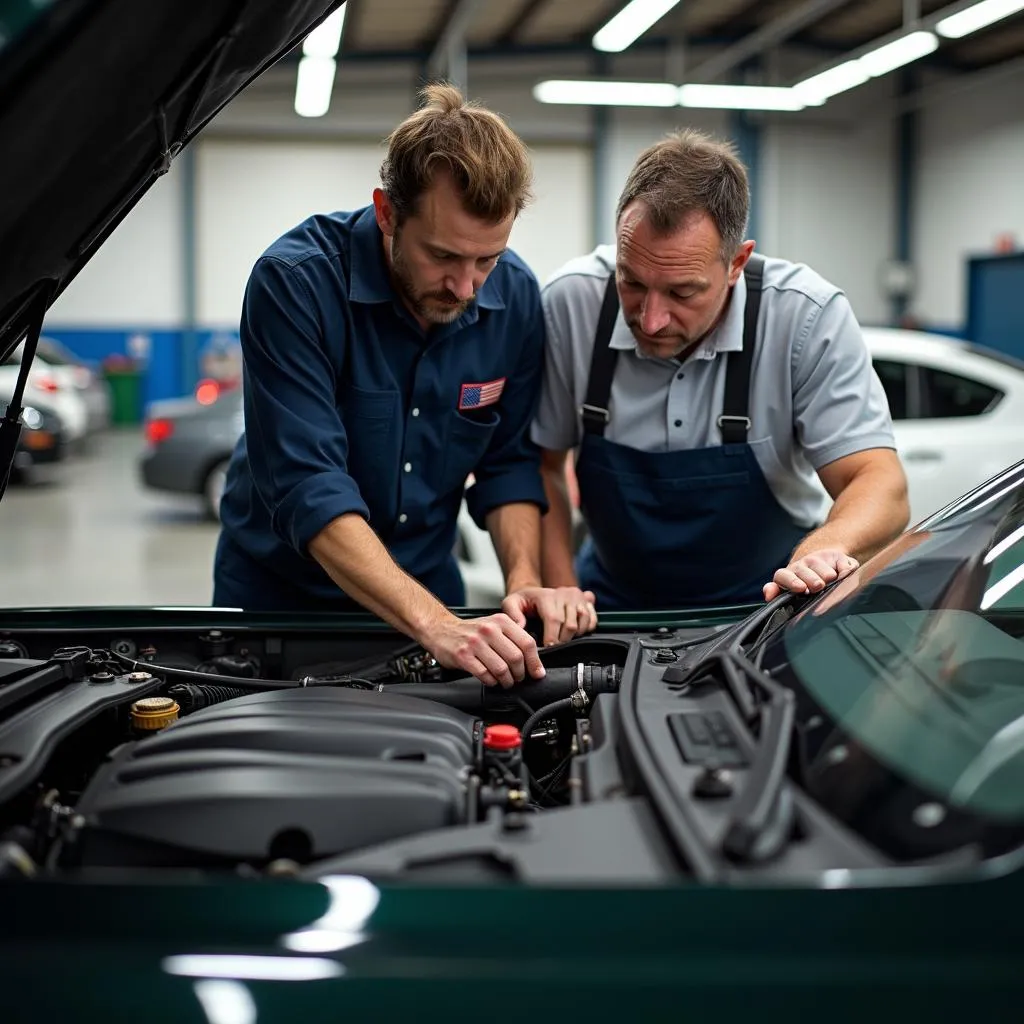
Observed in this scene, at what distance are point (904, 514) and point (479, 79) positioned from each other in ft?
40.8

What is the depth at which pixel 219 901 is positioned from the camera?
99 cm

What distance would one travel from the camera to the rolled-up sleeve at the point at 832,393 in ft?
7.20

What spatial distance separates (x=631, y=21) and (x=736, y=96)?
6.57 feet

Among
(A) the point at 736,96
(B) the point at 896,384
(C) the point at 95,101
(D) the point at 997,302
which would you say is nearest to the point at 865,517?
(C) the point at 95,101

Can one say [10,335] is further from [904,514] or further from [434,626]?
[904,514]

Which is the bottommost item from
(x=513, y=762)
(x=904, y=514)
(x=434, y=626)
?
(x=513, y=762)

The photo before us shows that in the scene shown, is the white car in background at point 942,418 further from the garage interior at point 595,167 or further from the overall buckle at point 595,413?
the garage interior at point 595,167

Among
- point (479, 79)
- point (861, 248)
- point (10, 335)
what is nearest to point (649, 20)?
point (479, 79)

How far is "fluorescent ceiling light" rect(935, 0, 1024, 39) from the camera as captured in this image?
318 inches

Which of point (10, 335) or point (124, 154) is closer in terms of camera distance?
point (124, 154)

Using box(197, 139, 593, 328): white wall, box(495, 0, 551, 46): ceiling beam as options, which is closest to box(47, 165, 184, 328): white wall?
box(197, 139, 593, 328): white wall

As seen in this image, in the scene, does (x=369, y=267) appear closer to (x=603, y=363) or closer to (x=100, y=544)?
(x=603, y=363)

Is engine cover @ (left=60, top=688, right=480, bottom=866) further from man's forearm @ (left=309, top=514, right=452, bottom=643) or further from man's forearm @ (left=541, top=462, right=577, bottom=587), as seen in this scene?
man's forearm @ (left=541, top=462, right=577, bottom=587)

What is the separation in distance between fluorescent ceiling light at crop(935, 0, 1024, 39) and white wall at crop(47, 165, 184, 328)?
8.95 m
